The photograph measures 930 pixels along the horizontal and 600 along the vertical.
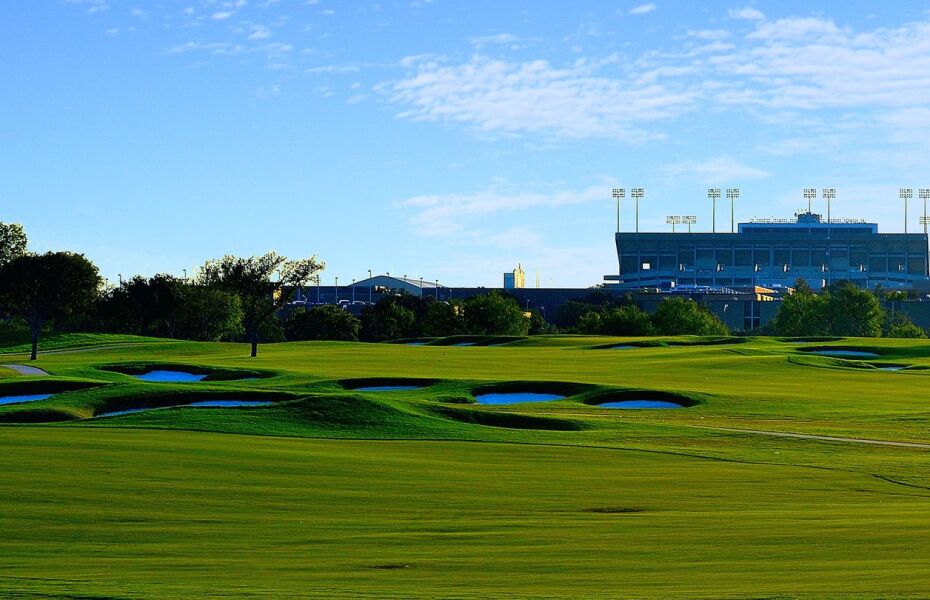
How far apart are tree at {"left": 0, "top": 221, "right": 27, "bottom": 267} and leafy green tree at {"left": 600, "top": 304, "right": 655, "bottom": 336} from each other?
5810cm

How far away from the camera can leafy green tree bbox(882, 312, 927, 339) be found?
153 meters

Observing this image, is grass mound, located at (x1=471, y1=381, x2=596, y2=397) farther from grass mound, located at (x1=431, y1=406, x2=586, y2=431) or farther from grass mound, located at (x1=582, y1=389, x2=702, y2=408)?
grass mound, located at (x1=431, y1=406, x2=586, y2=431)

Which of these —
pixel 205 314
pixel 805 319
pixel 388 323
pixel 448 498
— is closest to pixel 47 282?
pixel 205 314

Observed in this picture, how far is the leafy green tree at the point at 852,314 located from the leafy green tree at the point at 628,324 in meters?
26.7

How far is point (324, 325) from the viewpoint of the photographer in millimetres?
136125

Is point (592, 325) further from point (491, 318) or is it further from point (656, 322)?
point (491, 318)

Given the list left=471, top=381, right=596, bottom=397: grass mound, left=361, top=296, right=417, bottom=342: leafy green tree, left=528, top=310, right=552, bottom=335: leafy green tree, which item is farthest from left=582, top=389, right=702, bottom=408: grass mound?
left=528, top=310, right=552, bottom=335: leafy green tree

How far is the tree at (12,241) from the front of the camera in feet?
406

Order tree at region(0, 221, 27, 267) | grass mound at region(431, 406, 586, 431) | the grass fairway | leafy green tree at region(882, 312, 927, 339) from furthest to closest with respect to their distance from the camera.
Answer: leafy green tree at region(882, 312, 927, 339) → tree at region(0, 221, 27, 267) → grass mound at region(431, 406, 586, 431) → the grass fairway

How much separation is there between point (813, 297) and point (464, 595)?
480 feet

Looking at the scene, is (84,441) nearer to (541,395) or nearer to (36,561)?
(36,561)

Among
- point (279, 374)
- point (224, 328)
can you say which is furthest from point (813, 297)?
point (279, 374)

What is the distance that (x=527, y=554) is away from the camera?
17.7 metres

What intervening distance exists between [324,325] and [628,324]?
102 ft
